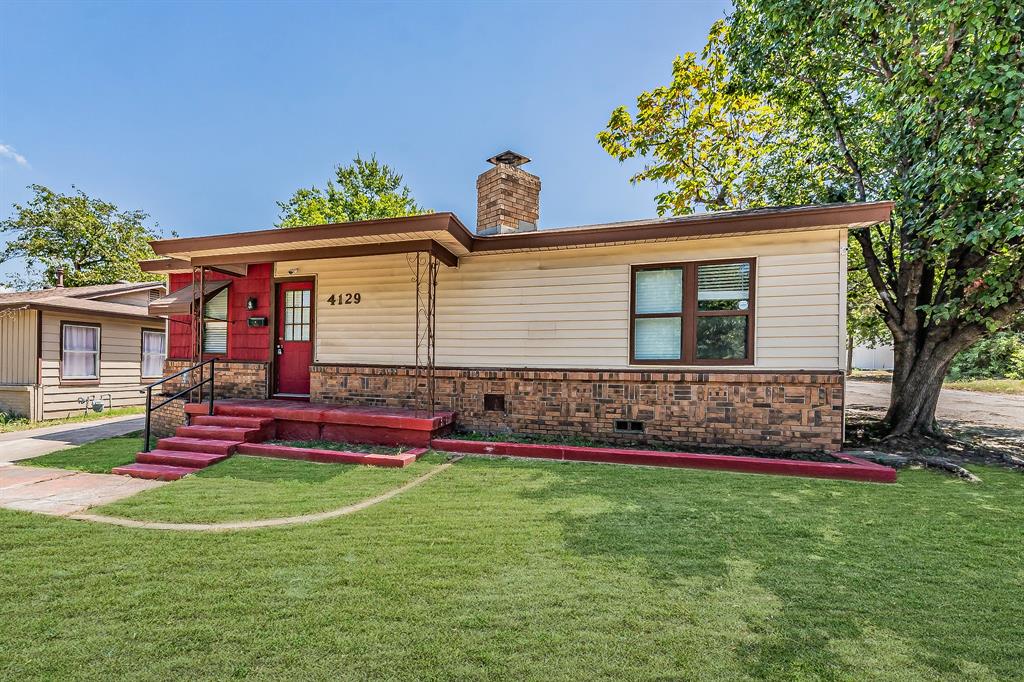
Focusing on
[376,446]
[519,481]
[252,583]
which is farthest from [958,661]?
[376,446]

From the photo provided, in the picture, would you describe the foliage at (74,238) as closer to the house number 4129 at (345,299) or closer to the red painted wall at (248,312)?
the red painted wall at (248,312)

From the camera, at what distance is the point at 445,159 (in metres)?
16.3

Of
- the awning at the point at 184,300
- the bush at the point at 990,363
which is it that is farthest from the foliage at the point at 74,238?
the bush at the point at 990,363

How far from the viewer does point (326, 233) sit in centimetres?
641

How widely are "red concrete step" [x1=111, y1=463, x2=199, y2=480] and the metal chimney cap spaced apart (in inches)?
265

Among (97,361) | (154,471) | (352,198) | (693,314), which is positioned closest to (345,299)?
(154,471)

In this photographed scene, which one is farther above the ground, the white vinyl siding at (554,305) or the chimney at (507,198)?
the chimney at (507,198)

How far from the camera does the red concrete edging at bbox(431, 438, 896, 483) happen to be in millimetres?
4949

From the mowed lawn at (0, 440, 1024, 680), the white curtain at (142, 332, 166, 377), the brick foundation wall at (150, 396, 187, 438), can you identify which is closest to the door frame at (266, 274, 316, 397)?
the brick foundation wall at (150, 396, 187, 438)

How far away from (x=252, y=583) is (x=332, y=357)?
17.6 ft

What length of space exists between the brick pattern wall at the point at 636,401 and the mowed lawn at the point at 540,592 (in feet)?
5.13

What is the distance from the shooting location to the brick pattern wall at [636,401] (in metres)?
5.74

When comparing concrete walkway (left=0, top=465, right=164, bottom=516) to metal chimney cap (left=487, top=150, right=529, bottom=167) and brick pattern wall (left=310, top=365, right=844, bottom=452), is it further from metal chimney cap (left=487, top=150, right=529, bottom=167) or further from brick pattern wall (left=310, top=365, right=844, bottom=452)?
metal chimney cap (left=487, top=150, right=529, bottom=167)

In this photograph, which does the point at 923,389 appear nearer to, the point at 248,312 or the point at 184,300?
the point at 248,312
